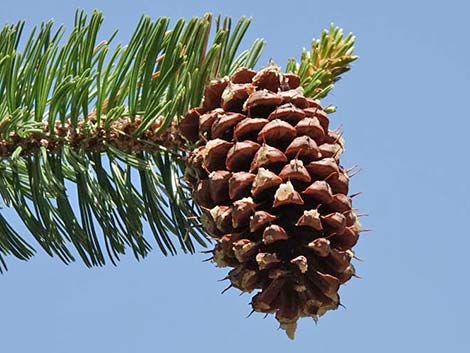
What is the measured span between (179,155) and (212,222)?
0.99 ft

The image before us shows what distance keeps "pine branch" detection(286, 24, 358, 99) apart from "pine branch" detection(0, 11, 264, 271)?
0.11 m

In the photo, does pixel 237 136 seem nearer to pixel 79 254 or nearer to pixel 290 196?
pixel 290 196

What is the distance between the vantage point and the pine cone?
6.29ft

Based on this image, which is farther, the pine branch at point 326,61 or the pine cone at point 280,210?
the pine branch at point 326,61

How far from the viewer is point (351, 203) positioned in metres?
1.99

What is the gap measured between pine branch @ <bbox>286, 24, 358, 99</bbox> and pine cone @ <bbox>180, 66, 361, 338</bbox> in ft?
0.84

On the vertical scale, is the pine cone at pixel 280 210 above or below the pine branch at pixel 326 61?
below

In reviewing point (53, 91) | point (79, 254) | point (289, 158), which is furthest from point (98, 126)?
point (289, 158)

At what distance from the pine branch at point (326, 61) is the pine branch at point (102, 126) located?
109 millimetres

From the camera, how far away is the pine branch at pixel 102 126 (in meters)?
2.16

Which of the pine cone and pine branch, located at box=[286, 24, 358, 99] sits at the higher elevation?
pine branch, located at box=[286, 24, 358, 99]

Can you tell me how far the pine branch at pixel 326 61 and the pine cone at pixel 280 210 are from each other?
257 mm

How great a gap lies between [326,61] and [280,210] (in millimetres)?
513

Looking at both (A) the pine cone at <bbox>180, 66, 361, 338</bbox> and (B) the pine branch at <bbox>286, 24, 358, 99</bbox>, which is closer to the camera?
(A) the pine cone at <bbox>180, 66, 361, 338</bbox>
